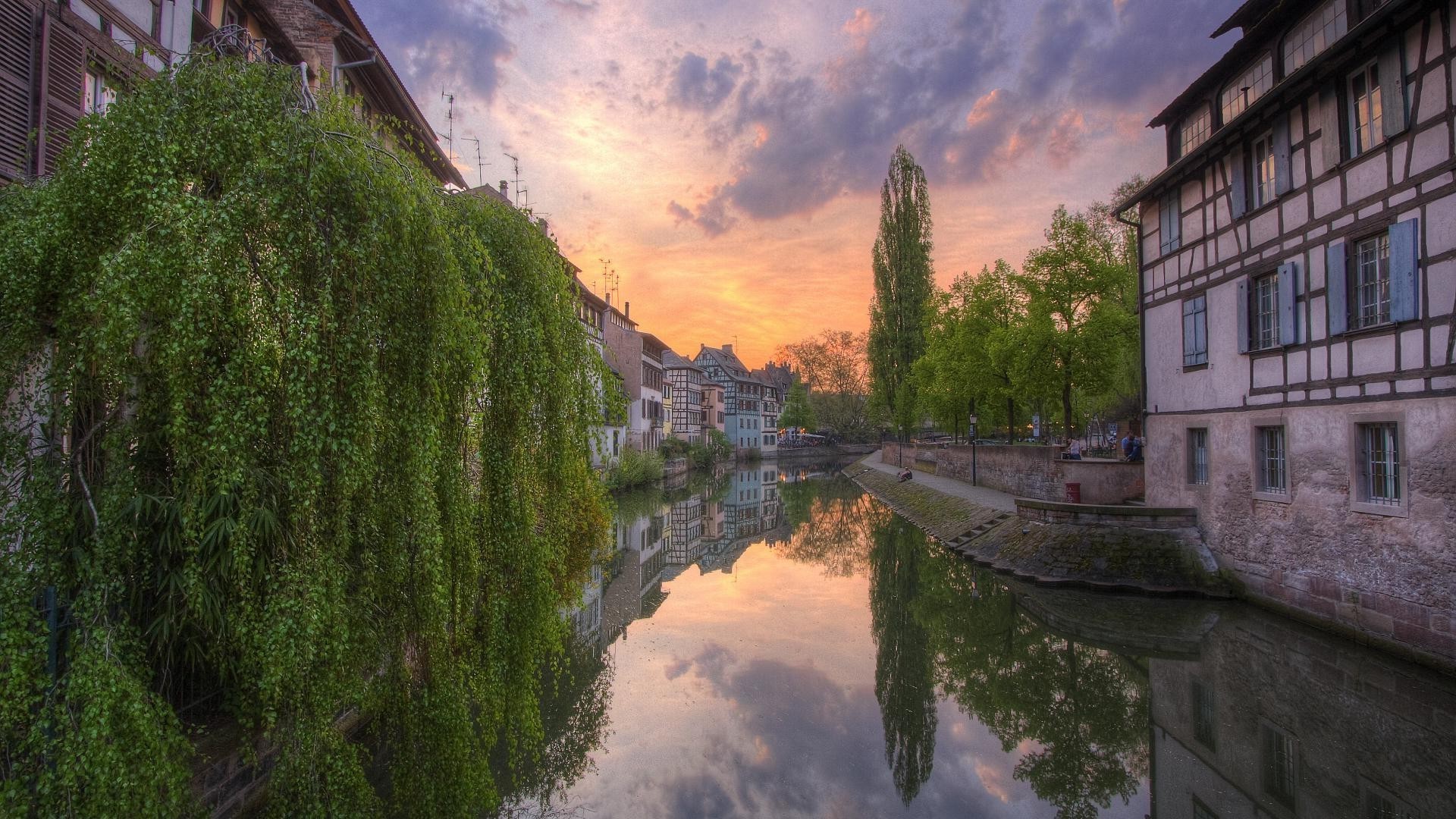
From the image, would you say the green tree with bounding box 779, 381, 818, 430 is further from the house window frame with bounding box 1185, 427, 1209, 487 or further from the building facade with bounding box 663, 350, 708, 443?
the house window frame with bounding box 1185, 427, 1209, 487

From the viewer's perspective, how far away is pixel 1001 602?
1396 centimetres

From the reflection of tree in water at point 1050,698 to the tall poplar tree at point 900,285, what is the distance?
2936 cm

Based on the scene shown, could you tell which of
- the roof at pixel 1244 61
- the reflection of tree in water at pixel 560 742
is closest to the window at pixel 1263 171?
the roof at pixel 1244 61

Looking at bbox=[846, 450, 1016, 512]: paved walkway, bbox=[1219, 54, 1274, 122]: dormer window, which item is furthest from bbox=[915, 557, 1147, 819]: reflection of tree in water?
bbox=[1219, 54, 1274, 122]: dormer window

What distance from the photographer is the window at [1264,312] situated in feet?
40.3

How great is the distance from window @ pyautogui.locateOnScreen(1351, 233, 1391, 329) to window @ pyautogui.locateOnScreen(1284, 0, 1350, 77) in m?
2.98

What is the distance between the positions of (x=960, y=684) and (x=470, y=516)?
25.5 feet

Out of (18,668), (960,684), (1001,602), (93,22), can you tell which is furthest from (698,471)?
(18,668)

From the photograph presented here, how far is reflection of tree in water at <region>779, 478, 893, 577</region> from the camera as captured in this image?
19.5m

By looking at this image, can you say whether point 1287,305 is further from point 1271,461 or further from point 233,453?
point 233,453

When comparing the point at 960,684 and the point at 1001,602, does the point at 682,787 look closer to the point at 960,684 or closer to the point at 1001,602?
the point at 960,684

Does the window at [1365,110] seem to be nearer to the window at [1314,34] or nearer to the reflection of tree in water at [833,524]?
the window at [1314,34]

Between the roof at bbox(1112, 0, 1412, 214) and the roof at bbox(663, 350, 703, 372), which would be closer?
the roof at bbox(1112, 0, 1412, 214)

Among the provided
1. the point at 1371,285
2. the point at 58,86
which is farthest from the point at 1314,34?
the point at 58,86
